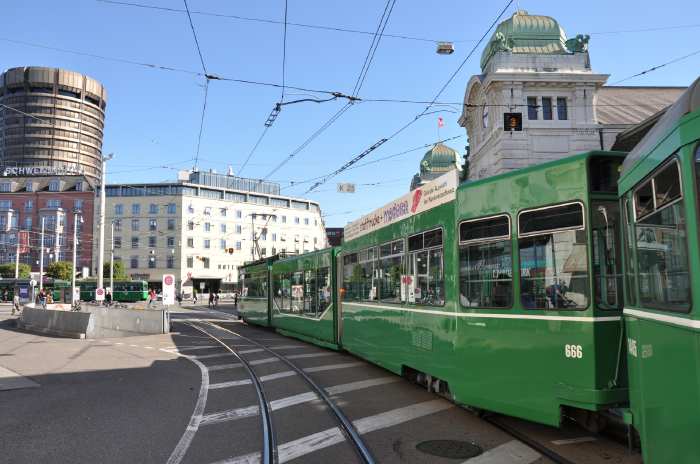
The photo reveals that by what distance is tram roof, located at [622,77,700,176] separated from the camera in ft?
11.1

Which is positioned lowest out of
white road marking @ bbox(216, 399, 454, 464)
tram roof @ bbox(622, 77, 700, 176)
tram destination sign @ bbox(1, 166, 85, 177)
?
white road marking @ bbox(216, 399, 454, 464)

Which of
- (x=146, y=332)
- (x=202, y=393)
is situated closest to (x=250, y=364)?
(x=202, y=393)

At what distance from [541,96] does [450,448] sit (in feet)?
123

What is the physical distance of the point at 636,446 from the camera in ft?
17.2

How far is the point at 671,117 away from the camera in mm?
3668

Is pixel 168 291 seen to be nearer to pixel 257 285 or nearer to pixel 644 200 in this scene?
pixel 257 285

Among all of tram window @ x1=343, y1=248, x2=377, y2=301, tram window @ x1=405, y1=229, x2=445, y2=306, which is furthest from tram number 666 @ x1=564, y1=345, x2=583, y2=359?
tram window @ x1=343, y1=248, x2=377, y2=301

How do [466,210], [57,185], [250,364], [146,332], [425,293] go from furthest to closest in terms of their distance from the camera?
1. [57,185]
2. [146,332]
3. [250,364]
4. [425,293]
5. [466,210]

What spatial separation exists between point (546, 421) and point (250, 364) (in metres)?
8.61

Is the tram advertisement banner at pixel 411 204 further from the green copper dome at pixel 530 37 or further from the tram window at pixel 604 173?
the green copper dome at pixel 530 37

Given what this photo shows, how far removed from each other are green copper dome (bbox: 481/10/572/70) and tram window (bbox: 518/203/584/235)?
3687cm

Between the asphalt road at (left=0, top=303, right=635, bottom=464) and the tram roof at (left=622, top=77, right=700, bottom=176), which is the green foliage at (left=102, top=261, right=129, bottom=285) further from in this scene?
the tram roof at (left=622, top=77, right=700, bottom=176)

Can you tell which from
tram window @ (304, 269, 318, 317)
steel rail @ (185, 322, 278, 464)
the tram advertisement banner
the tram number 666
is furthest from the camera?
tram window @ (304, 269, 318, 317)

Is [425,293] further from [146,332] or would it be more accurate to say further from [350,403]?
[146,332]
